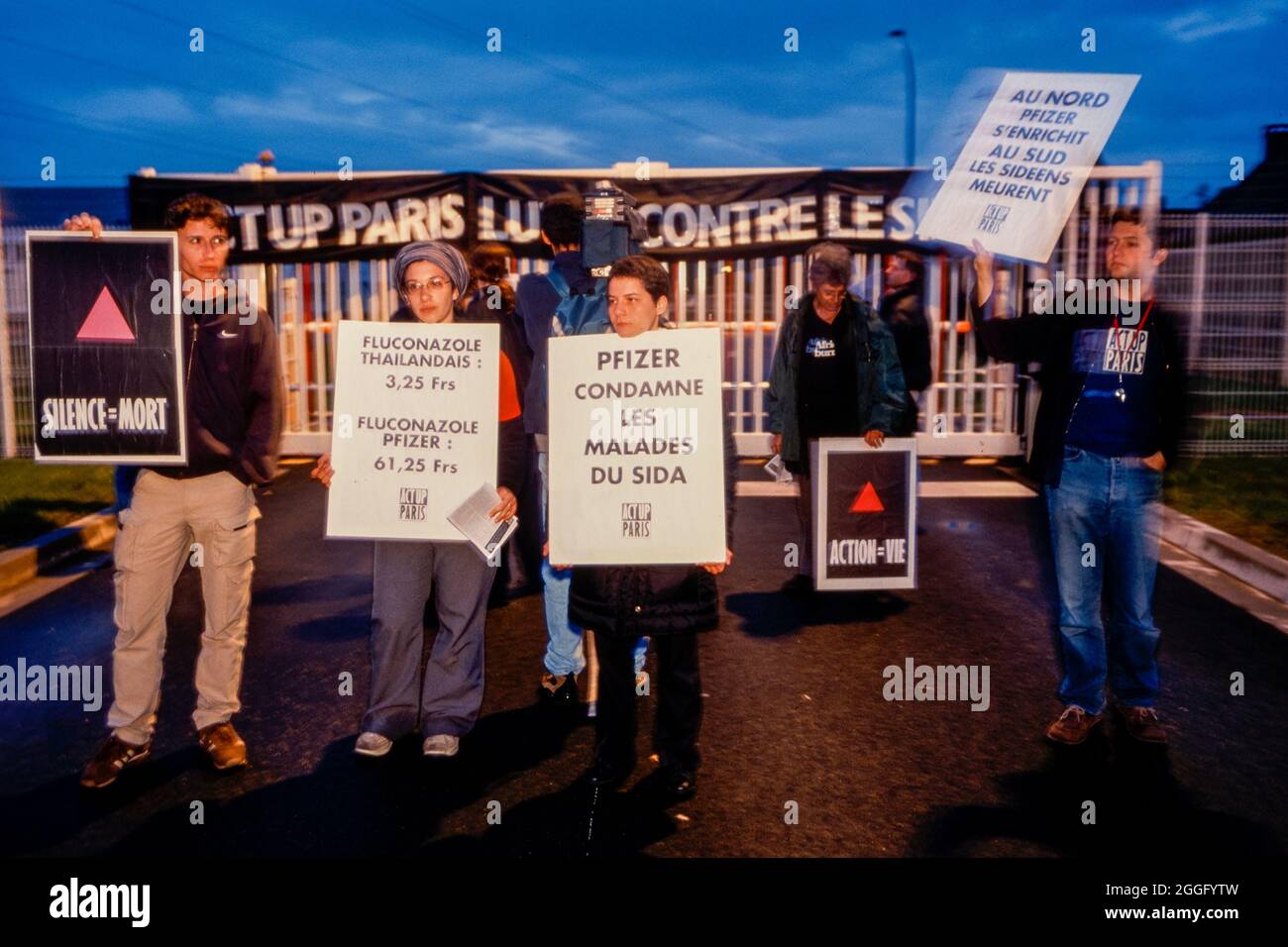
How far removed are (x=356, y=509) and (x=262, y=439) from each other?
0.48 m

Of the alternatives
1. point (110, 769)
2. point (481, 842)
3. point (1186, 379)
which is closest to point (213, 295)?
point (110, 769)

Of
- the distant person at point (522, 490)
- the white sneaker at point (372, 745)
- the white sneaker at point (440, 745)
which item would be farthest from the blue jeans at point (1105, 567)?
the white sneaker at point (372, 745)

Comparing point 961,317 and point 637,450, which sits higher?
point 961,317

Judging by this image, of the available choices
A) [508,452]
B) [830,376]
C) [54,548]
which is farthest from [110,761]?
[54,548]

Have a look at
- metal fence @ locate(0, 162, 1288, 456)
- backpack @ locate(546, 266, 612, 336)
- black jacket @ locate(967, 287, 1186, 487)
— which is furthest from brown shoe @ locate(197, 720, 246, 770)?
metal fence @ locate(0, 162, 1288, 456)

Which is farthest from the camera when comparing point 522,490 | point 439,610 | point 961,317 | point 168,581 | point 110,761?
point 961,317

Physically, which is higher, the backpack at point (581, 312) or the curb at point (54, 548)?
the backpack at point (581, 312)

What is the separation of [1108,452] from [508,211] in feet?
29.1

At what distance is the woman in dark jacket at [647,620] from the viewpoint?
14.5 ft

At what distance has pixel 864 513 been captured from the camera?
7.32 metres

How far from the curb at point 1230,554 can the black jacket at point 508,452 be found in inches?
210

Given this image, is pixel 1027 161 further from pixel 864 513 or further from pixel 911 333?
pixel 911 333

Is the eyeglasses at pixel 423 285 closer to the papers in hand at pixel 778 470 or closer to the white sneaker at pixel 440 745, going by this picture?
the white sneaker at pixel 440 745
